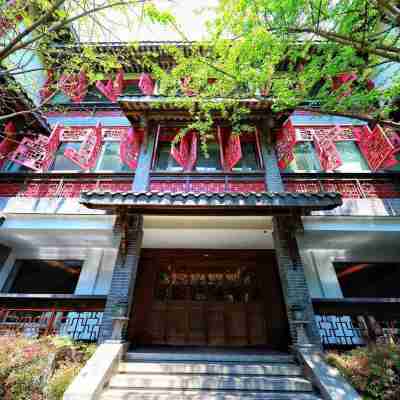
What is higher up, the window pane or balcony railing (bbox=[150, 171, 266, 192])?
the window pane

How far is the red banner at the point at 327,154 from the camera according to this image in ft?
21.9

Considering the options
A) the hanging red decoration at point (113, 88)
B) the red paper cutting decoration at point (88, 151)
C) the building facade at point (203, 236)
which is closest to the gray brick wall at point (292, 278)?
the building facade at point (203, 236)

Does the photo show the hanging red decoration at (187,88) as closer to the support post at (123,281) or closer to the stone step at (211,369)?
the support post at (123,281)

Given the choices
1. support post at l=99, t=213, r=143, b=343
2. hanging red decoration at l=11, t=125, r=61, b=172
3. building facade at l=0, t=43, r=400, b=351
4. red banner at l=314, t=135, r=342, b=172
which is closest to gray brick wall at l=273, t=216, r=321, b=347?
building facade at l=0, t=43, r=400, b=351

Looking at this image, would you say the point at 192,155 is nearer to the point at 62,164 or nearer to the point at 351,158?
the point at 62,164

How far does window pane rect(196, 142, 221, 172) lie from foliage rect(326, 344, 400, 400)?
5.79 m

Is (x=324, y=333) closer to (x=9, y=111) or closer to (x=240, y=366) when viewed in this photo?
(x=240, y=366)

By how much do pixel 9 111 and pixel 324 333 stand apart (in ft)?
39.6

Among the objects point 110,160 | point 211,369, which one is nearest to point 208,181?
point 110,160

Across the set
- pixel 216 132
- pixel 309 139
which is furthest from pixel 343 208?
pixel 216 132

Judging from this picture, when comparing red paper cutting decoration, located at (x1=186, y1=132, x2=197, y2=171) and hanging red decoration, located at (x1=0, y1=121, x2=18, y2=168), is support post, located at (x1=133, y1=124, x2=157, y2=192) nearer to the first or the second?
red paper cutting decoration, located at (x1=186, y1=132, x2=197, y2=171)

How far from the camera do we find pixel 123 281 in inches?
200

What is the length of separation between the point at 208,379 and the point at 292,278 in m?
2.72

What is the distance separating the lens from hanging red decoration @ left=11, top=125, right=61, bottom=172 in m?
7.06
